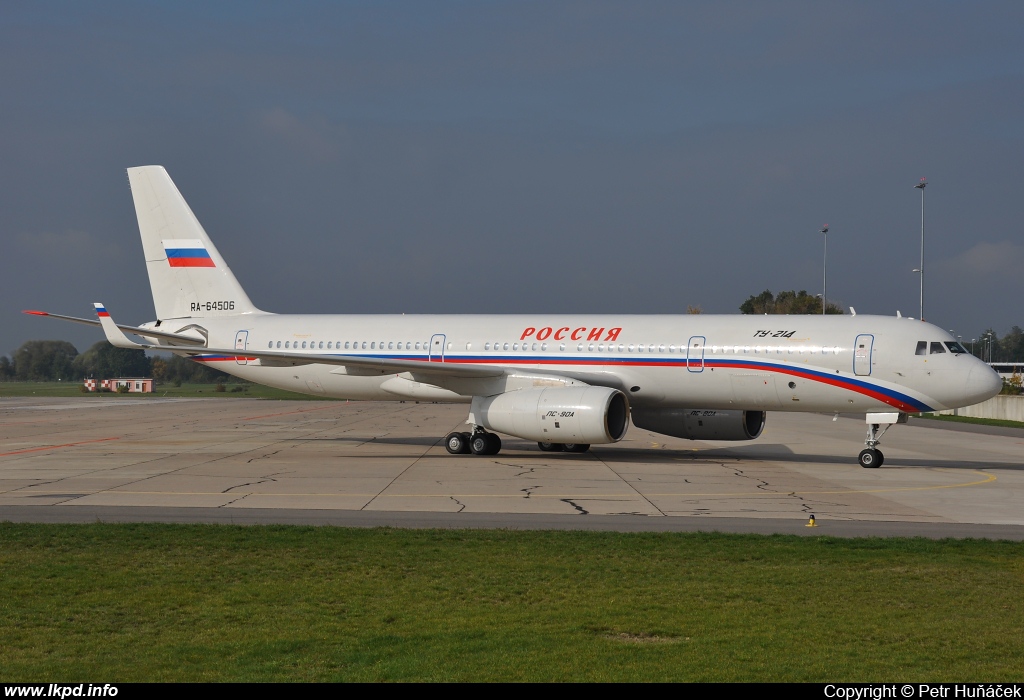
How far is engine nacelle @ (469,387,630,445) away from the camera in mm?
23422

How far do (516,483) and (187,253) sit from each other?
696 inches

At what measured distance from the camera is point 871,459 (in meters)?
23.8

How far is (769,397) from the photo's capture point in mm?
24797

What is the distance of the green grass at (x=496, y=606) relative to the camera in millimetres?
7285

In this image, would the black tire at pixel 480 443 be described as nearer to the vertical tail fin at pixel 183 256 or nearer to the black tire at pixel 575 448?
the black tire at pixel 575 448

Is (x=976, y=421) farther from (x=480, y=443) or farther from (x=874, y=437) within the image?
(x=480, y=443)

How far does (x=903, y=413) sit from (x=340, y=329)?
16.4 metres

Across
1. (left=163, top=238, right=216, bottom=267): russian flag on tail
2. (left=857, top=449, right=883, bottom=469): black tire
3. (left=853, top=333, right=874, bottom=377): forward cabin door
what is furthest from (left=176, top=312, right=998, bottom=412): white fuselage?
(left=163, top=238, right=216, bottom=267): russian flag on tail

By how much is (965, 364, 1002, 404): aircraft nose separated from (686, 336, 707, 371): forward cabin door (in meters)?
6.37

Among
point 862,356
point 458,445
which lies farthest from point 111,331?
point 862,356

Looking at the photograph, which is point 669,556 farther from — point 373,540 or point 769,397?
point 769,397

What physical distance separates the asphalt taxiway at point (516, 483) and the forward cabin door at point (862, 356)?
2.44 metres
